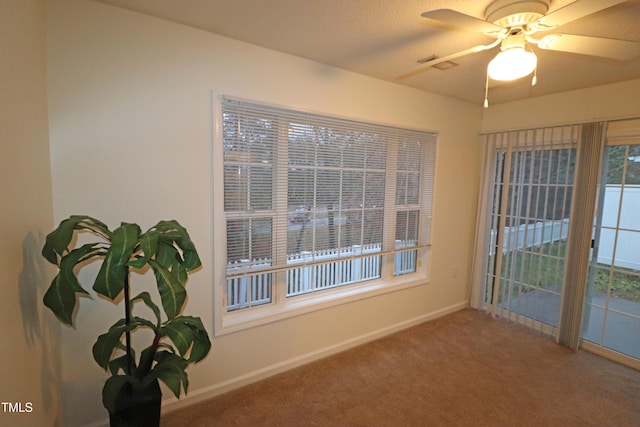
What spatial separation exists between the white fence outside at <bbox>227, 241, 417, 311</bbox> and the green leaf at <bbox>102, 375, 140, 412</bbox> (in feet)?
2.88

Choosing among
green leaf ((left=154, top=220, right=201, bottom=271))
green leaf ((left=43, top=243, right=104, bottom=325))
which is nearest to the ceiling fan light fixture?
green leaf ((left=154, top=220, right=201, bottom=271))

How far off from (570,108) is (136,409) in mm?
4256

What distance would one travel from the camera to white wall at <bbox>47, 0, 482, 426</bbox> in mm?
1629

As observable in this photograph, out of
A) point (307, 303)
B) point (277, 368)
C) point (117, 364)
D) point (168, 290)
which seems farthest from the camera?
point (307, 303)

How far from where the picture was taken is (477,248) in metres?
3.67

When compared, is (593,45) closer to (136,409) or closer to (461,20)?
(461,20)

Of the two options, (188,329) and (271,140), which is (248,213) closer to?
(271,140)

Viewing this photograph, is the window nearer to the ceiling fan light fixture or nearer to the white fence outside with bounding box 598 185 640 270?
the ceiling fan light fixture

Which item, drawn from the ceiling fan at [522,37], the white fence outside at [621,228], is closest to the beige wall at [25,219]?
the ceiling fan at [522,37]

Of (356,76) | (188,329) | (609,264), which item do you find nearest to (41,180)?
(188,329)

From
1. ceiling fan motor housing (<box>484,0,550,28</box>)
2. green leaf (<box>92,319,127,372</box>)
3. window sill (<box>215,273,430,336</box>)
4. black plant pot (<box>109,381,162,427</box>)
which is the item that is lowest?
black plant pot (<box>109,381,162,427</box>)

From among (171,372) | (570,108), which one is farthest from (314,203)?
(570,108)

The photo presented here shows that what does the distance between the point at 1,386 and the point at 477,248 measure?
4.04 metres

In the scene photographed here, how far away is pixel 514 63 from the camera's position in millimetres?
1396
